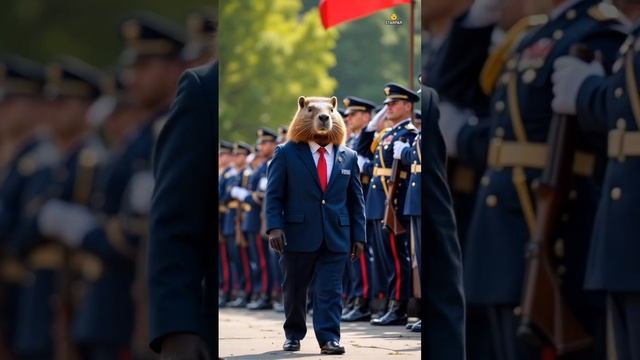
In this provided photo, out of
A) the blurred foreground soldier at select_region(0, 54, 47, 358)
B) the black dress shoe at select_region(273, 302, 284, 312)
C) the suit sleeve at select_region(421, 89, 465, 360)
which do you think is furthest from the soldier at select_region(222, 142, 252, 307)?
the suit sleeve at select_region(421, 89, 465, 360)

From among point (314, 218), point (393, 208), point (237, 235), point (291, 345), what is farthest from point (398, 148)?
point (237, 235)

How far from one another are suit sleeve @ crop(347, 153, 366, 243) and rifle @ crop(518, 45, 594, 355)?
497cm

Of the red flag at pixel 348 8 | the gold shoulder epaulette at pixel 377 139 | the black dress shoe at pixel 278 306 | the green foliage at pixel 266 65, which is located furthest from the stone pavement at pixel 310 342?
the green foliage at pixel 266 65

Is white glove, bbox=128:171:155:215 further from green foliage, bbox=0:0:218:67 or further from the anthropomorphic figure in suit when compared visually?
the anthropomorphic figure in suit

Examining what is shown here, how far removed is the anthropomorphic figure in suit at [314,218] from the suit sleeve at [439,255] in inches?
172

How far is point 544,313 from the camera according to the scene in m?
4.19

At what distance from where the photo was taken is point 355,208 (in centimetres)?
923

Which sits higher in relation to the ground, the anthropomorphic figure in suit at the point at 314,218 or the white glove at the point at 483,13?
the white glove at the point at 483,13

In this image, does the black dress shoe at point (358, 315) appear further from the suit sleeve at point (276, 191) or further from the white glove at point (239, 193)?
the white glove at point (239, 193)

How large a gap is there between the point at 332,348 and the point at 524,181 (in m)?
4.50

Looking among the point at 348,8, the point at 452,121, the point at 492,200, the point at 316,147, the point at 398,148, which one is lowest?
the point at 492,200

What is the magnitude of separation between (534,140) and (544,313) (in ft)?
1.72

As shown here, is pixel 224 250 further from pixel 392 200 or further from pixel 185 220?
pixel 185 220

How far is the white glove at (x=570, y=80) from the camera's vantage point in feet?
13.6
